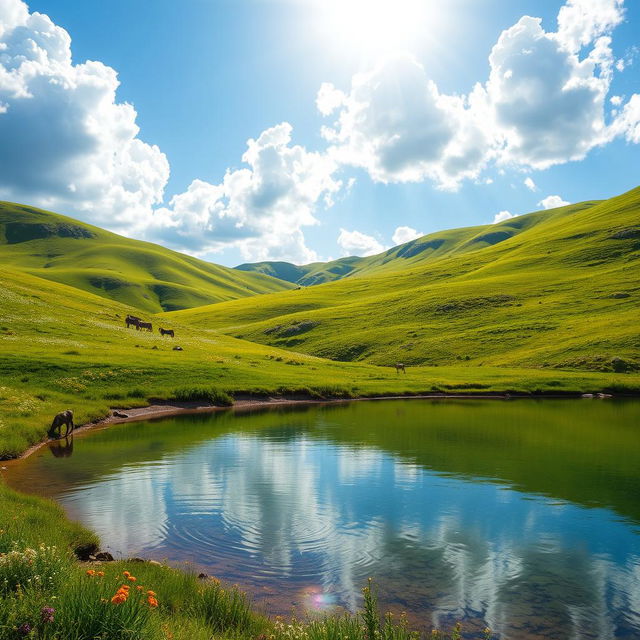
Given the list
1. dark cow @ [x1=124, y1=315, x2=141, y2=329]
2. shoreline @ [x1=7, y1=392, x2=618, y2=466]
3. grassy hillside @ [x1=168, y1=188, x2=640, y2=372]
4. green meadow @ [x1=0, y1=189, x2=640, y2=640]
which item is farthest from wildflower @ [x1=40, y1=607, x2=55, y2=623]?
dark cow @ [x1=124, y1=315, x2=141, y2=329]

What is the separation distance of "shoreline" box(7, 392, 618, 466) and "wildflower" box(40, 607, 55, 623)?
2597cm

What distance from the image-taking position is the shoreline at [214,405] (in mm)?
43406

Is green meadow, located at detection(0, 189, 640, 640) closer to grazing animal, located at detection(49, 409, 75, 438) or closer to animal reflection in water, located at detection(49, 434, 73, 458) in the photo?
grazing animal, located at detection(49, 409, 75, 438)

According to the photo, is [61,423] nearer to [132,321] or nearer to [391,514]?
[391,514]

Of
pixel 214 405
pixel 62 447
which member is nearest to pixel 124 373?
pixel 214 405

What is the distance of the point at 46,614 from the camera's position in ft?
23.7

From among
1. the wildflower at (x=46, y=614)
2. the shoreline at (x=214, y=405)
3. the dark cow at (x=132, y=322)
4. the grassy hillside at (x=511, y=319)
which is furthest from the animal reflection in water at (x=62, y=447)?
the grassy hillside at (x=511, y=319)

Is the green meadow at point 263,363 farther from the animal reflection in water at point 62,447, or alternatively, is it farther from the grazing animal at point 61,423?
the animal reflection in water at point 62,447

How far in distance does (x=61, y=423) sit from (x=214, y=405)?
22.7m

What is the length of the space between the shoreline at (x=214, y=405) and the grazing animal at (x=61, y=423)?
64 cm

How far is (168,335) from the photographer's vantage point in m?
99.2

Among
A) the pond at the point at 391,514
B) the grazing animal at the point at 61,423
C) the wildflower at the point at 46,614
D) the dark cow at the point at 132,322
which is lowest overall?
the pond at the point at 391,514

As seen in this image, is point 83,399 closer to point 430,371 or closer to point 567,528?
point 567,528

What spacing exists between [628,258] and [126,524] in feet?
551
